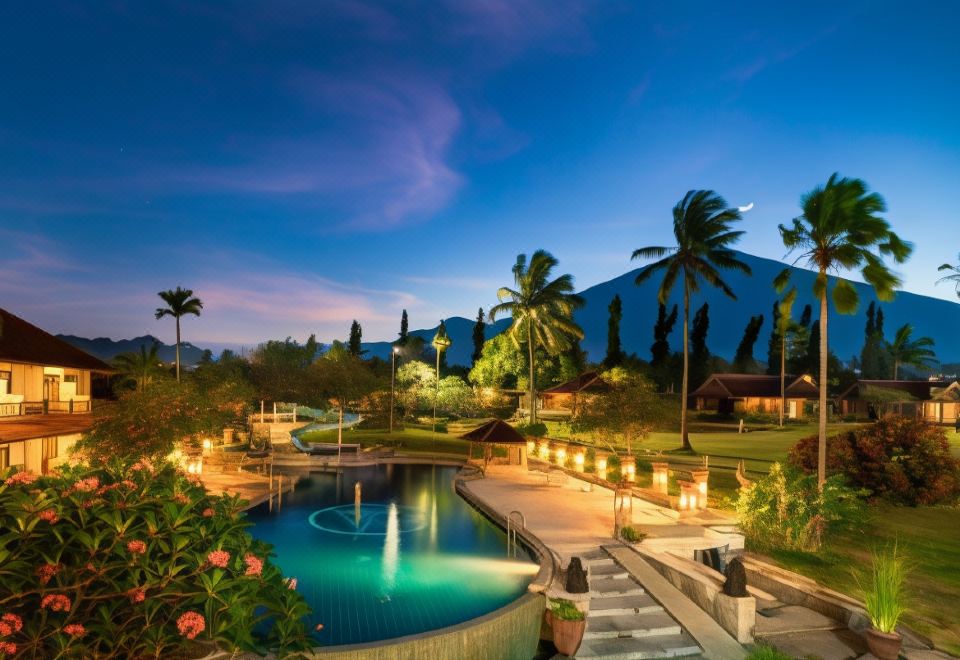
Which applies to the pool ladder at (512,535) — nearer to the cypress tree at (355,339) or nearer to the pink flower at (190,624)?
the pink flower at (190,624)

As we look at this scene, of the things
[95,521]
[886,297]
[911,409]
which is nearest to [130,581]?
[95,521]

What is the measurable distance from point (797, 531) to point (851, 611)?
147 inches

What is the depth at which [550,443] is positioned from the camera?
99.1ft

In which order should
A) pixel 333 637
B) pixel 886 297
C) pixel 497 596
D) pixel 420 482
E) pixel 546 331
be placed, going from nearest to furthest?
pixel 333 637
pixel 497 596
pixel 886 297
pixel 420 482
pixel 546 331

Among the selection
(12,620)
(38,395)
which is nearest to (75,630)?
(12,620)

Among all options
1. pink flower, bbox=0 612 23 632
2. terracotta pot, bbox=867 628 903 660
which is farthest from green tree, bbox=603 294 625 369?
pink flower, bbox=0 612 23 632

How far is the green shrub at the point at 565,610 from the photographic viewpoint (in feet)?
33.6

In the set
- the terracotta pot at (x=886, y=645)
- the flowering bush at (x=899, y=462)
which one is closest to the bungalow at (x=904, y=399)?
the flowering bush at (x=899, y=462)

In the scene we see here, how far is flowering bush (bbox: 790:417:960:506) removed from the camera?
706 inches

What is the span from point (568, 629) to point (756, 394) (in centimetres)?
5524

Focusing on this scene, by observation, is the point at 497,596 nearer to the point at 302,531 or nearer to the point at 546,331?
the point at 302,531

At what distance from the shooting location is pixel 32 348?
25000 mm

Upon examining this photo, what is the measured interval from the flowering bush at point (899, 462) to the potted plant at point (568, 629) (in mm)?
12145

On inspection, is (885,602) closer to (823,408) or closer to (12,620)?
(823,408)
